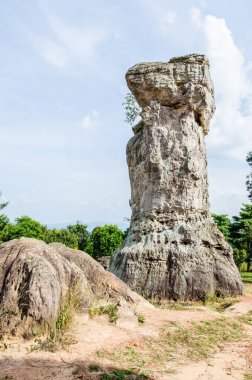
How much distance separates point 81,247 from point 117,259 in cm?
2539

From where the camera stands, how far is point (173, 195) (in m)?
11.1

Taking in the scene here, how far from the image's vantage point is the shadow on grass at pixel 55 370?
445 centimetres

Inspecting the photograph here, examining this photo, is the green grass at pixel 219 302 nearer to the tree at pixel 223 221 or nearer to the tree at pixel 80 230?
the tree at pixel 223 221

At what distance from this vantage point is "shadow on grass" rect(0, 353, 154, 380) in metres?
4.45

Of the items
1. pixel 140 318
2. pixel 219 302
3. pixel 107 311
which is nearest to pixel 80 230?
pixel 219 302

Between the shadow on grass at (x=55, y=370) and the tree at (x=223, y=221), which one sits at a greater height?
the tree at (x=223, y=221)

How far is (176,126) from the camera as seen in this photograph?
1153 centimetres

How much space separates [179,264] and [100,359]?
17.4 ft

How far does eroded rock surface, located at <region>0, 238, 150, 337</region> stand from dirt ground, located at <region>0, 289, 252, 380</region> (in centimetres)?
34

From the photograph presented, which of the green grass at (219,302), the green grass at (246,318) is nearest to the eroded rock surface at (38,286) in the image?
the green grass at (246,318)

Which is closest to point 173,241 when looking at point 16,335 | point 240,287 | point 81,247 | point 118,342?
point 240,287

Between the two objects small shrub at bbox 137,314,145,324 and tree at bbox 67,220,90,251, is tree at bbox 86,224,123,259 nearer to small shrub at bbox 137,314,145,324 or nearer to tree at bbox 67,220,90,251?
tree at bbox 67,220,90,251

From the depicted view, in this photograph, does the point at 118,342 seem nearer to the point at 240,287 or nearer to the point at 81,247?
the point at 240,287

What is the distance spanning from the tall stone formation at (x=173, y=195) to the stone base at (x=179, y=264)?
0.02 meters
